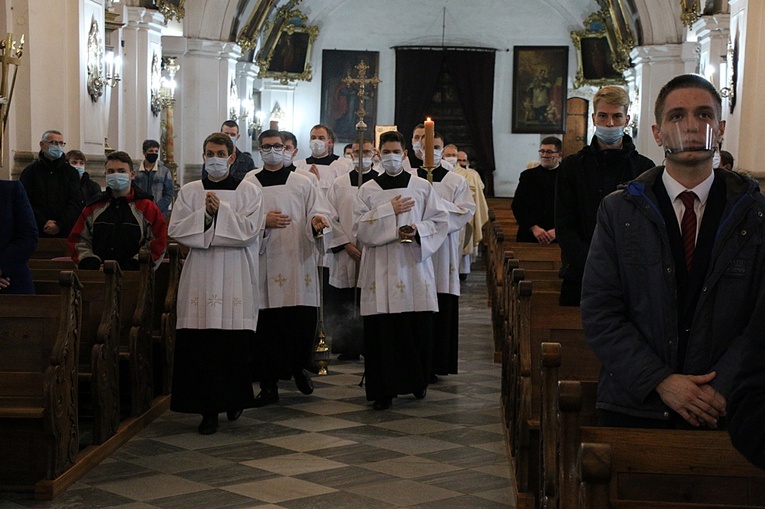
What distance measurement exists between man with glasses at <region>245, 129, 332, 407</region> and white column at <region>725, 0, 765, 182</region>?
7.39 meters

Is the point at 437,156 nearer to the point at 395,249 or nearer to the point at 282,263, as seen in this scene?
the point at 395,249

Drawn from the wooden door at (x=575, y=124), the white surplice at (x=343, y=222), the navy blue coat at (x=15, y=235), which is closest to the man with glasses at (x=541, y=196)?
the white surplice at (x=343, y=222)

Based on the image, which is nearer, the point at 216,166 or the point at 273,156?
the point at 216,166

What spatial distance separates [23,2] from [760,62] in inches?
342

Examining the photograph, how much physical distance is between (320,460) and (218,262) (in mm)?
1523

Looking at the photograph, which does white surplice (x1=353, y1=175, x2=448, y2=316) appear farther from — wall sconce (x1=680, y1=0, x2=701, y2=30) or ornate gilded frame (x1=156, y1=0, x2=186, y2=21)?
wall sconce (x1=680, y1=0, x2=701, y2=30)

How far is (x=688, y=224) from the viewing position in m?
3.40

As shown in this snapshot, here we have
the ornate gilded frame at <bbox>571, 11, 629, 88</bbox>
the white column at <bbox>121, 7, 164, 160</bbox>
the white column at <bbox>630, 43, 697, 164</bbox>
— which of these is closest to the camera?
the white column at <bbox>121, 7, 164, 160</bbox>

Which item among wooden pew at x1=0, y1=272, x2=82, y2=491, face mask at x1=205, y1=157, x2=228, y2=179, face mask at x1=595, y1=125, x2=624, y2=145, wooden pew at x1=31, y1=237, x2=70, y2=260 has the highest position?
face mask at x1=595, y1=125, x2=624, y2=145

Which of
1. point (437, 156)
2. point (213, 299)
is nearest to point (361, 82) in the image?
point (437, 156)

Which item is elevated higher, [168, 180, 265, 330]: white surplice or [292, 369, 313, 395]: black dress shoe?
[168, 180, 265, 330]: white surplice

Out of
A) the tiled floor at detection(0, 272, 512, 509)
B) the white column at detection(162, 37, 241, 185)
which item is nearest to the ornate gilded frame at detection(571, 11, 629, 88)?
the white column at detection(162, 37, 241, 185)

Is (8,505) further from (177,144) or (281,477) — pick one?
(177,144)

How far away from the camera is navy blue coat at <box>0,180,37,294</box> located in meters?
6.41
